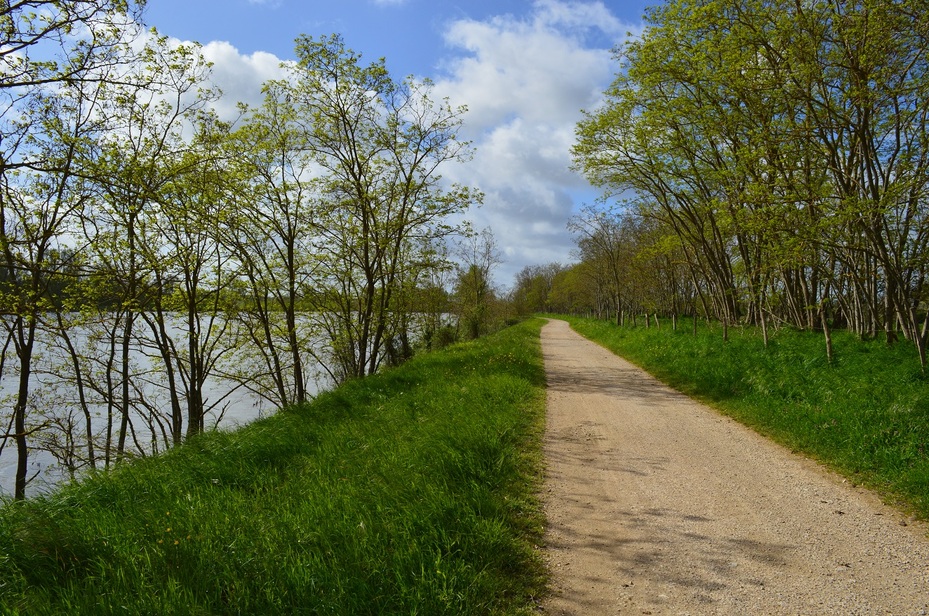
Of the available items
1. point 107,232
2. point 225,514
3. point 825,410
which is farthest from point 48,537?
point 107,232

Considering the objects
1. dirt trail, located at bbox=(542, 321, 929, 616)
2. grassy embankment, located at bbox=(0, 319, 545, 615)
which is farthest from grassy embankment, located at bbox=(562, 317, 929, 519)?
grassy embankment, located at bbox=(0, 319, 545, 615)

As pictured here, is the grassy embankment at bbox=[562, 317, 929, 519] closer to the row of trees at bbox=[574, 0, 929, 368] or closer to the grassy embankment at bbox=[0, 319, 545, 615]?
the row of trees at bbox=[574, 0, 929, 368]

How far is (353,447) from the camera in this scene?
6.16 m

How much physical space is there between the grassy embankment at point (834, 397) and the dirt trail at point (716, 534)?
1.26 feet

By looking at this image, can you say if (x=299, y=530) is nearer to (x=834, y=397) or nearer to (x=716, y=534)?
(x=716, y=534)

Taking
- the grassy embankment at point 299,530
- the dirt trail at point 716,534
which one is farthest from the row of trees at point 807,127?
the grassy embankment at point 299,530

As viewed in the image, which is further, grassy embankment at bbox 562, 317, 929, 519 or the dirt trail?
grassy embankment at bbox 562, 317, 929, 519

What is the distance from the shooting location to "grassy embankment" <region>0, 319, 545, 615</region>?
2.92 m

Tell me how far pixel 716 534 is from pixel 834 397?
443 centimetres

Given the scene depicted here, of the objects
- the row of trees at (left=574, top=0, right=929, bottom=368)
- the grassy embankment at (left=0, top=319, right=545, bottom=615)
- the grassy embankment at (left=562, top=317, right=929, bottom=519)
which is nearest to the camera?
the grassy embankment at (left=0, top=319, right=545, bottom=615)

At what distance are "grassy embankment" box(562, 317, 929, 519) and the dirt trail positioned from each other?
1.26 ft

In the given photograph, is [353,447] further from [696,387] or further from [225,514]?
[696,387]

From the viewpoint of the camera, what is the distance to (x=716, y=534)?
3.77m

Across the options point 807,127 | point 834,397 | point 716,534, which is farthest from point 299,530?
point 807,127
